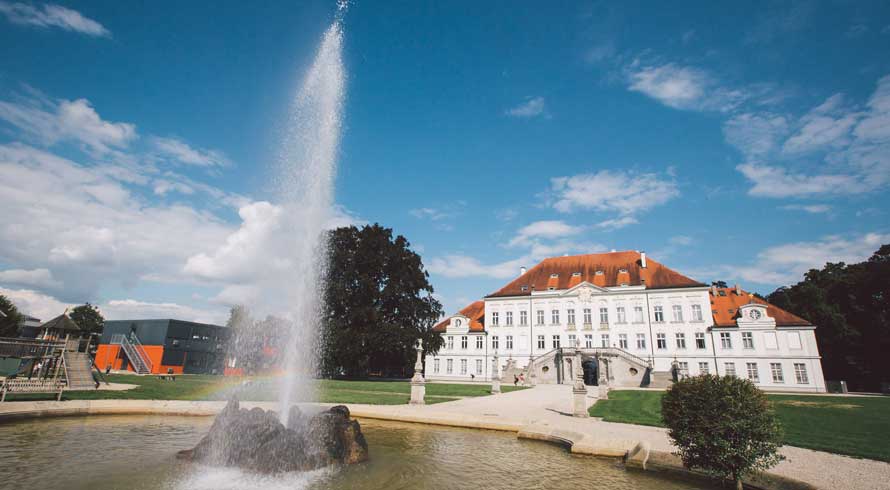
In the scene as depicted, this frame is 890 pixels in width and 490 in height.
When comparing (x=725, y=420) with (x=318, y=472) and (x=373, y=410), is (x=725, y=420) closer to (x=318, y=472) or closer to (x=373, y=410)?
(x=318, y=472)

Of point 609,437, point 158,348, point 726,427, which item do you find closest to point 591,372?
point 609,437

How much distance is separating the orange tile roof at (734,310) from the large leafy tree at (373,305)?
31.6 metres

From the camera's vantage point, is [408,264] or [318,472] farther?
[408,264]

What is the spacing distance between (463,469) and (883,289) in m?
60.0

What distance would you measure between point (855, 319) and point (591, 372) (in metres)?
31.0

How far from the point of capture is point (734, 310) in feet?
154

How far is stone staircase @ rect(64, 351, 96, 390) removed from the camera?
891 inches

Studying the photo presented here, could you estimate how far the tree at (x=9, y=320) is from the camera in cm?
5462

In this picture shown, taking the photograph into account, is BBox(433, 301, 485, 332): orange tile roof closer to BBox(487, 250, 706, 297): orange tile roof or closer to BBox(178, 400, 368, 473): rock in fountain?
BBox(487, 250, 706, 297): orange tile roof

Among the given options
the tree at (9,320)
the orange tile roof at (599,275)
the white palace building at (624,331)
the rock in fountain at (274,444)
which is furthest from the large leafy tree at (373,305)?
the tree at (9,320)

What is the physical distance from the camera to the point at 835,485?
7.99 metres

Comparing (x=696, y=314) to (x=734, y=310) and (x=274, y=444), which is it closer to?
(x=734, y=310)

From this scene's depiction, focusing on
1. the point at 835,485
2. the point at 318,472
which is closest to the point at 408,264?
the point at 318,472

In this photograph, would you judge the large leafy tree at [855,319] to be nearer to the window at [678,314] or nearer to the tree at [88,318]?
the window at [678,314]
